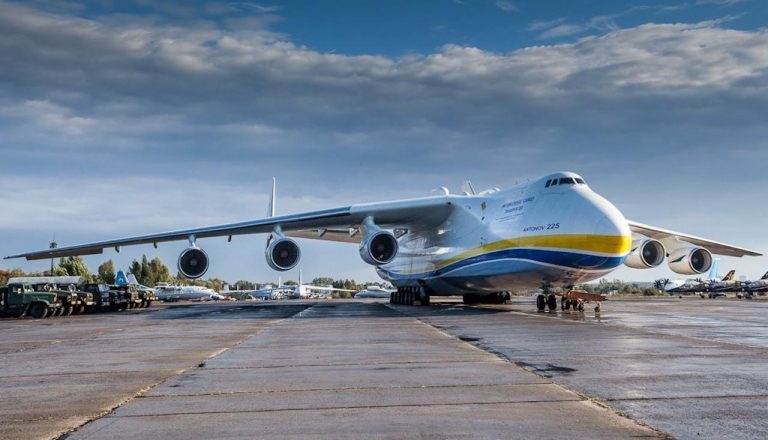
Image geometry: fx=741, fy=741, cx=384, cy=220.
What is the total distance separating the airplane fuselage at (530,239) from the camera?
20844mm

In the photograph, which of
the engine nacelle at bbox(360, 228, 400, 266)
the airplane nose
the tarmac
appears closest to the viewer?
the tarmac

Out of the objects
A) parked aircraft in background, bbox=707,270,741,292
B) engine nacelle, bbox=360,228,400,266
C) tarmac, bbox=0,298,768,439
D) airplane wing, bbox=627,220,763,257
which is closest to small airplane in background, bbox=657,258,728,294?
parked aircraft in background, bbox=707,270,741,292

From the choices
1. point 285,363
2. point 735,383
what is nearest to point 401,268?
point 285,363

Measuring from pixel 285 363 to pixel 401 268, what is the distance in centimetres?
2631

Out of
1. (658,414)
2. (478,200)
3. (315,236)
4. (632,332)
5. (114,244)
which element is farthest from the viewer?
(315,236)

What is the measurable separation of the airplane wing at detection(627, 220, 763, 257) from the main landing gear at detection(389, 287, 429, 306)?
9.58 meters

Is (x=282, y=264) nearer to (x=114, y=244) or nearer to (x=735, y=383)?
(x=114, y=244)

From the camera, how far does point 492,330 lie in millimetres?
15180

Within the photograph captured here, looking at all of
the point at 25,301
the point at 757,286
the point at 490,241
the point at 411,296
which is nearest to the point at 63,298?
the point at 25,301

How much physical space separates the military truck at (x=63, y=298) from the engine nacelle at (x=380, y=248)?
41.4 feet

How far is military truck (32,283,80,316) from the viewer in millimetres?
29859

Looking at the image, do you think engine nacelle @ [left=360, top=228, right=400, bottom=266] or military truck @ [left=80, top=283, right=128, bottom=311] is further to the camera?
military truck @ [left=80, top=283, right=128, bottom=311]

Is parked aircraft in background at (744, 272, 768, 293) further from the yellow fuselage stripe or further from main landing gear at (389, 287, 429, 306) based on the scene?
the yellow fuselage stripe

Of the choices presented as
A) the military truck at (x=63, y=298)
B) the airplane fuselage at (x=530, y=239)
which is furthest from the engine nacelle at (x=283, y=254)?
the military truck at (x=63, y=298)
